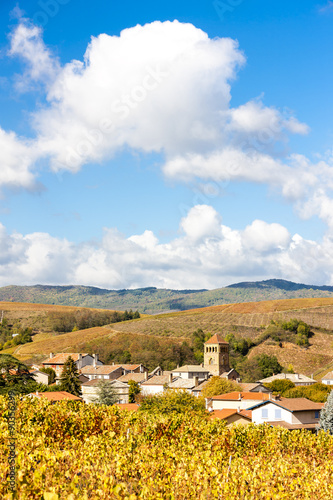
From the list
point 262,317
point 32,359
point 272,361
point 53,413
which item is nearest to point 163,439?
point 53,413

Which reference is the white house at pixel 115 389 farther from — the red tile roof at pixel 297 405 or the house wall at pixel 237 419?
the house wall at pixel 237 419

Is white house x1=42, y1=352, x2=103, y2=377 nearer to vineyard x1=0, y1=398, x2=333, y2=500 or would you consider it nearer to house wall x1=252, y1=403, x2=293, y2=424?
house wall x1=252, y1=403, x2=293, y2=424

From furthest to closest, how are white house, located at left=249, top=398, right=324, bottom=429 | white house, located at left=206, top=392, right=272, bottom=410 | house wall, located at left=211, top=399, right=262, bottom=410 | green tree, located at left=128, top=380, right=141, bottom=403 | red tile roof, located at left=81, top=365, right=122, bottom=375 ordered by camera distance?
red tile roof, located at left=81, top=365, right=122, bottom=375
green tree, located at left=128, top=380, right=141, bottom=403
house wall, located at left=211, top=399, right=262, bottom=410
white house, located at left=206, top=392, right=272, bottom=410
white house, located at left=249, top=398, right=324, bottom=429

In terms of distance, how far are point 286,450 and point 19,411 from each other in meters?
15.0

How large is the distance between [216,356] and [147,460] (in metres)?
95.0

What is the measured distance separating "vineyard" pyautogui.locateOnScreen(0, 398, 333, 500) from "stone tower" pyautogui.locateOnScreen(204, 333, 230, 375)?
8141cm

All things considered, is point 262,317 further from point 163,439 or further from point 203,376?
point 163,439

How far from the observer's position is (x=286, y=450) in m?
26.5

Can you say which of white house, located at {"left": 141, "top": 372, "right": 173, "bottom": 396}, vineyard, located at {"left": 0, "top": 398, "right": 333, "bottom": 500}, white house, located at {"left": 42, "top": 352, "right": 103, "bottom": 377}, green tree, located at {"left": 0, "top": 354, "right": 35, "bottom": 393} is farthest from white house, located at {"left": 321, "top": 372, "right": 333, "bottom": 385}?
vineyard, located at {"left": 0, "top": 398, "right": 333, "bottom": 500}

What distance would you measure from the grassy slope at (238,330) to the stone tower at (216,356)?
17801 millimetres

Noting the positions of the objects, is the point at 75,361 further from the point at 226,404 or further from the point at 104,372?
the point at 226,404

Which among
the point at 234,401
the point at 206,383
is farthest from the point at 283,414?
the point at 206,383

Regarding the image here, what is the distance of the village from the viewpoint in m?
53.1

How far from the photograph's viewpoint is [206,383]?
87.4m
